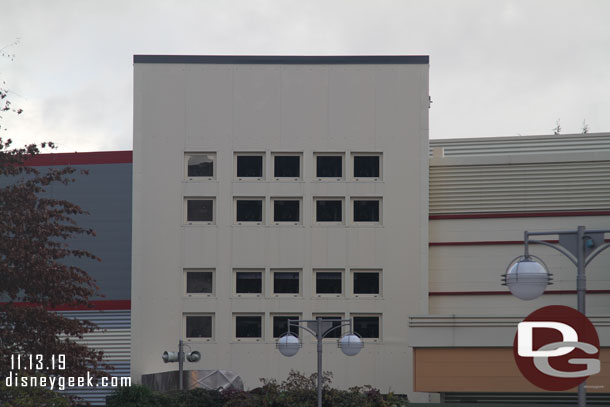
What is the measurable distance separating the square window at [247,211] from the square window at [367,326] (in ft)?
20.2

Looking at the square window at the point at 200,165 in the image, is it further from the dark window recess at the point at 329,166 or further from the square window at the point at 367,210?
the square window at the point at 367,210

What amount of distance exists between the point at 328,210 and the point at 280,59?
699cm

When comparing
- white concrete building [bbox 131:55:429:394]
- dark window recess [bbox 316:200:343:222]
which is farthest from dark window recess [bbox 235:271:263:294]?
dark window recess [bbox 316:200:343:222]

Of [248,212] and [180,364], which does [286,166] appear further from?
[180,364]

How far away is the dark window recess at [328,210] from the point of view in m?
44.1

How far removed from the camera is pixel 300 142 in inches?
1724

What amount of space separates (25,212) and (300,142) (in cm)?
1416

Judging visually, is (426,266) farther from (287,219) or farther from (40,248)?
(40,248)

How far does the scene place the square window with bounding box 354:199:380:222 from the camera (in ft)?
144

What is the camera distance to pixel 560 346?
13070 millimetres

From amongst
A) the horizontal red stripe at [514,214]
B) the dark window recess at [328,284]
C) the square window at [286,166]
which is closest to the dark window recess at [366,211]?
the horizontal red stripe at [514,214]

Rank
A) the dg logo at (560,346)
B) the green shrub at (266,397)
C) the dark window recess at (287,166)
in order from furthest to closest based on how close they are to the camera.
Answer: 1. the dark window recess at (287,166)
2. the green shrub at (266,397)
3. the dg logo at (560,346)

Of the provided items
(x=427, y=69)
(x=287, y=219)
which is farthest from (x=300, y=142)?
(x=427, y=69)

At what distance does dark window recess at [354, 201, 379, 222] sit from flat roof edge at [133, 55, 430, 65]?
6.24m
